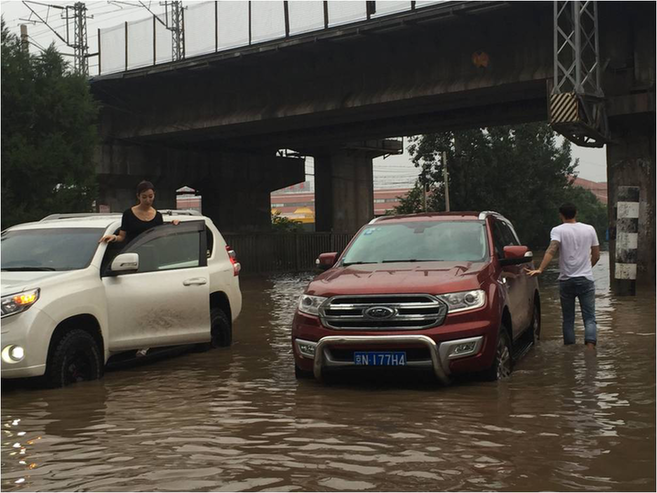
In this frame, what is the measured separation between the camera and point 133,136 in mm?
36188

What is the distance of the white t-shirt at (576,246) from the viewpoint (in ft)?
36.3

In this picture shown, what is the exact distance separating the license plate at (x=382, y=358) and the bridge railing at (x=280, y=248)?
1052 inches

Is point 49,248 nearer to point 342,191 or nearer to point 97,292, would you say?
point 97,292

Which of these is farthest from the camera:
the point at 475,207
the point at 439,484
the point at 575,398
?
the point at 475,207

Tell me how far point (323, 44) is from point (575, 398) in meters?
21.0

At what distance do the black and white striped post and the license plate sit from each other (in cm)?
1397

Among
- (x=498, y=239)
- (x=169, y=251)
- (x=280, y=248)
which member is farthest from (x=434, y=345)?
(x=280, y=248)

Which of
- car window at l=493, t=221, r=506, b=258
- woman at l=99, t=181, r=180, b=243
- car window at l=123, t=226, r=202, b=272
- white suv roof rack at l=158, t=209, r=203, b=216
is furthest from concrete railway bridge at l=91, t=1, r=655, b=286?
woman at l=99, t=181, r=180, b=243

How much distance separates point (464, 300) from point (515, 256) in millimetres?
1369

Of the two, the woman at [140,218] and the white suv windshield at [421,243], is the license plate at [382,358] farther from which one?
the woman at [140,218]

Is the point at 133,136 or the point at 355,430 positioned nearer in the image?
the point at 355,430

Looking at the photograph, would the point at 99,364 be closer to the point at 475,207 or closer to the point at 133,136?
the point at 133,136

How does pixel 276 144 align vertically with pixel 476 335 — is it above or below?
above

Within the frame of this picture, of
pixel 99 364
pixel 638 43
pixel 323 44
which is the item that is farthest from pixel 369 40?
pixel 99 364
